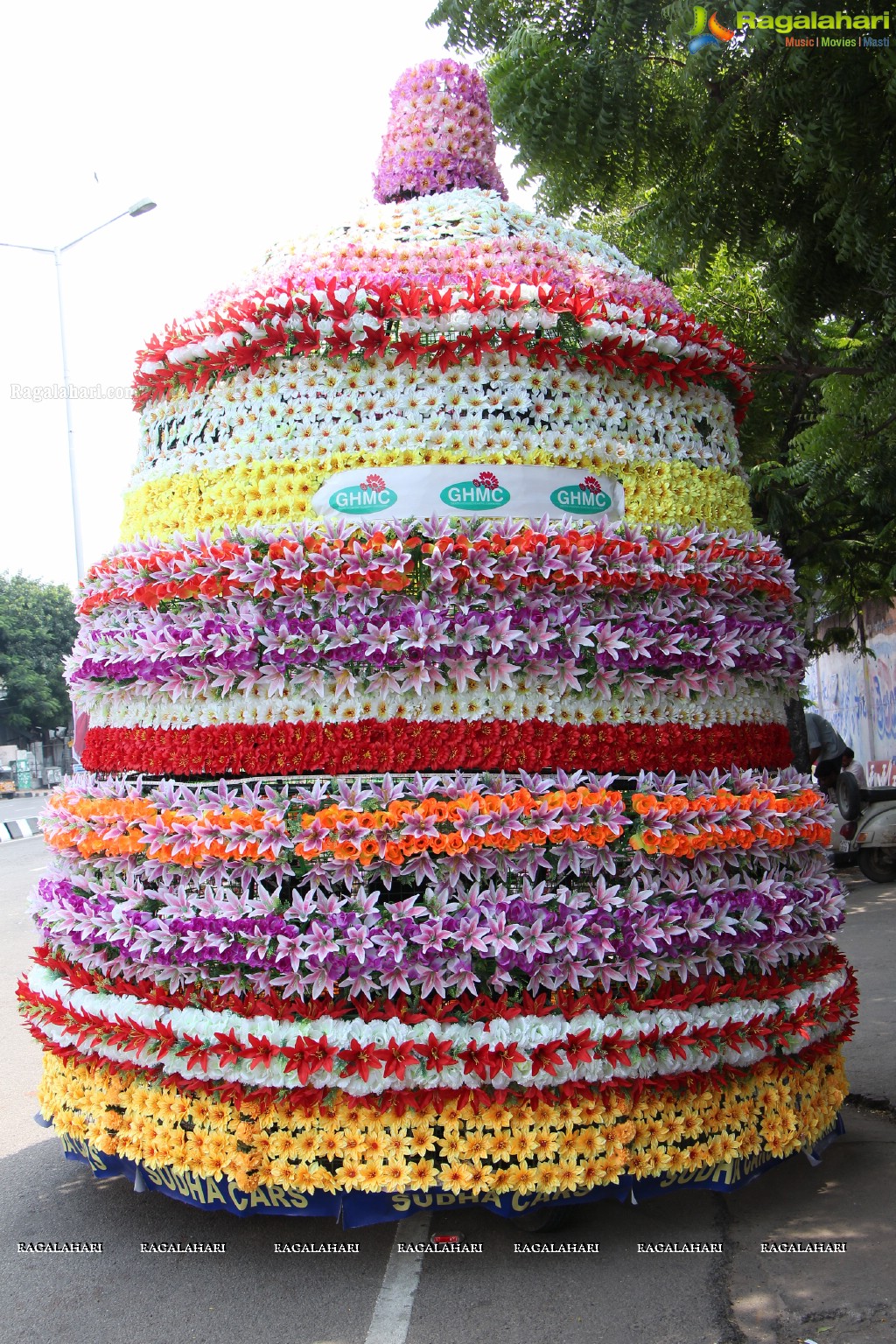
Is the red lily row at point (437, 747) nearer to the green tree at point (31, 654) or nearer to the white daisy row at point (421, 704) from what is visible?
the white daisy row at point (421, 704)

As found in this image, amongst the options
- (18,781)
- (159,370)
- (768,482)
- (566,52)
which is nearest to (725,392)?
(566,52)

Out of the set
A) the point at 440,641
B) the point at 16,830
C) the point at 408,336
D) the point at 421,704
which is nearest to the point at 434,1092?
the point at 421,704

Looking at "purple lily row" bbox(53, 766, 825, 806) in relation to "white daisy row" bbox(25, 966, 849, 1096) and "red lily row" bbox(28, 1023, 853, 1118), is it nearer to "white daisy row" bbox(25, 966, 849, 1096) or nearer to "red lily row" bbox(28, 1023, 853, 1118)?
"white daisy row" bbox(25, 966, 849, 1096)

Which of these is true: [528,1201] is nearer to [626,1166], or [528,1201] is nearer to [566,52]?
[626,1166]

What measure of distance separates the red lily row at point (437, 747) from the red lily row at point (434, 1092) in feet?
3.34

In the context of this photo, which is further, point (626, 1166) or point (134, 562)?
point (134, 562)

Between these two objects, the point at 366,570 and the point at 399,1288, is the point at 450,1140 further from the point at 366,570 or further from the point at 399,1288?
the point at 366,570

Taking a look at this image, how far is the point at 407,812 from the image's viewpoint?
3.68 meters

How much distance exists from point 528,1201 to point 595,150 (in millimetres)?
4683

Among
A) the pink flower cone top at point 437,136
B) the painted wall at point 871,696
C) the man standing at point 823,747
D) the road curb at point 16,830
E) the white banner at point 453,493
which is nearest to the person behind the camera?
the white banner at point 453,493

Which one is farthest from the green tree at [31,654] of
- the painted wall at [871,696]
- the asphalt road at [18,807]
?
the painted wall at [871,696]

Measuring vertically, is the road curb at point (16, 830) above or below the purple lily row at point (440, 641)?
below

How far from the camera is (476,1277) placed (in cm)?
366

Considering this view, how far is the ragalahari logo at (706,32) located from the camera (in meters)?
4.54
